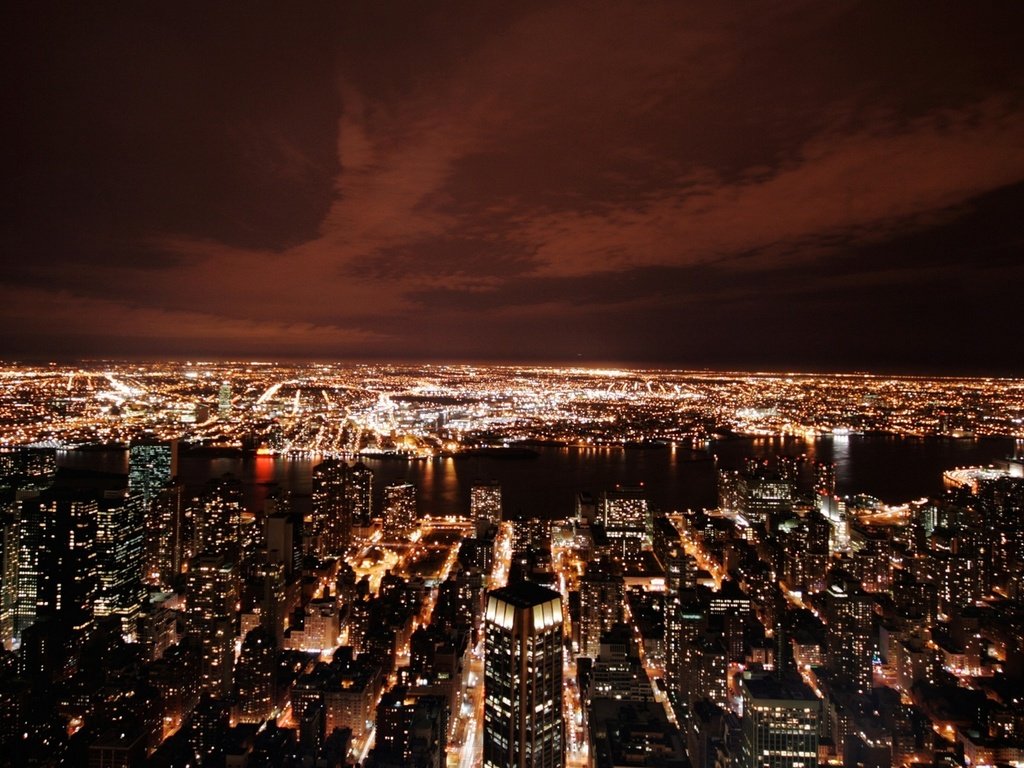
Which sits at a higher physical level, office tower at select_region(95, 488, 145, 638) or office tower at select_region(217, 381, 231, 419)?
office tower at select_region(217, 381, 231, 419)

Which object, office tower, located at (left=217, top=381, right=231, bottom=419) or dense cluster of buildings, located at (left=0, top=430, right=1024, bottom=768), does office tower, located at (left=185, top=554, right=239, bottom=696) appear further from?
office tower, located at (left=217, top=381, right=231, bottom=419)

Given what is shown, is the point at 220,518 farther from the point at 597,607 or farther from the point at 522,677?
the point at 522,677

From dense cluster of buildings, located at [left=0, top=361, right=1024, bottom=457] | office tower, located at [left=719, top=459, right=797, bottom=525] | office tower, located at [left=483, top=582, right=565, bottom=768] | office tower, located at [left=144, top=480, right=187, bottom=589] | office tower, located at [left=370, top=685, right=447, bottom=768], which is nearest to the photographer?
office tower, located at [left=483, top=582, right=565, bottom=768]

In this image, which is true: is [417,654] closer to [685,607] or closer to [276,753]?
[276,753]

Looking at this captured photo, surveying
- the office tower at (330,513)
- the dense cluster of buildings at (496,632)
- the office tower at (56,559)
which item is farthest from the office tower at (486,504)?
the office tower at (56,559)

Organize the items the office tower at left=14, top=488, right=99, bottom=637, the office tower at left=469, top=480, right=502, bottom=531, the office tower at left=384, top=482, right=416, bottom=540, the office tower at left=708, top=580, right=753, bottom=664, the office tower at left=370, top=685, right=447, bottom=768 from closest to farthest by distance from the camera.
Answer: the office tower at left=370, top=685, right=447, bottom=768, the office tower at left=708, top=580, right=753, bottom=664, the office tower at left=14, top=488, right=99, bottom=637, the office tower at left=384, top=482, right=416, bottom=540, the office tower at left=469, top=480, right=502, bottom=531

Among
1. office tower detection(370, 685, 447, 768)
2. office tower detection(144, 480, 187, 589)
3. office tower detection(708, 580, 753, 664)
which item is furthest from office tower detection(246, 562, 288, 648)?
office tower detection(708, 580, 753, 664)

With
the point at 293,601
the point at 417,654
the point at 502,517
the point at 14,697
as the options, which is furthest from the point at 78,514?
the point at 502,517

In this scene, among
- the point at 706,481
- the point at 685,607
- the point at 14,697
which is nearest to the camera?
the point at 14,697
